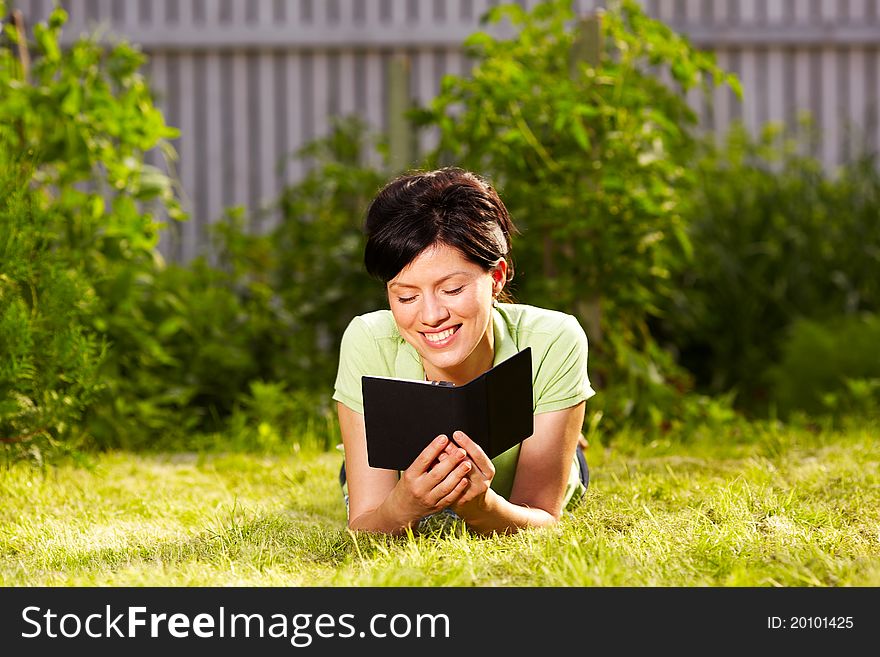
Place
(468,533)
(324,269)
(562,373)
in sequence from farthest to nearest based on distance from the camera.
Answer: (324,269) < (562,373) < (468,533)

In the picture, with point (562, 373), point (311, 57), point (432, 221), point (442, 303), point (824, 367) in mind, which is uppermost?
point (311, 57)

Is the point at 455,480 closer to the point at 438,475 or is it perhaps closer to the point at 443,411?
the point at 438,475

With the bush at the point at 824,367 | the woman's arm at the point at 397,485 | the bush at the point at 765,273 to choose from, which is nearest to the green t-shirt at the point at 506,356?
the woman's arm at the point at 397,485

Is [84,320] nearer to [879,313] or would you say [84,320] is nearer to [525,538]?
[525,538]

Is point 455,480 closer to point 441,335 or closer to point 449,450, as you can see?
point 449,450

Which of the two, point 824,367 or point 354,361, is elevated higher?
point 354,361

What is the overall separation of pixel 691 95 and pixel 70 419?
446 centimetres

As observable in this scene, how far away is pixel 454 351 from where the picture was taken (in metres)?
2.34

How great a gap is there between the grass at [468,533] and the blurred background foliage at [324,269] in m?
0.36

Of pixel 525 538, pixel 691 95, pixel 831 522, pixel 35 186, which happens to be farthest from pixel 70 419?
pixel 691 95

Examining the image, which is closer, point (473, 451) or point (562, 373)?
point (473, 451)

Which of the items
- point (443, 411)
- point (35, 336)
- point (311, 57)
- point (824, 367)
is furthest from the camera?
point (311, 57)

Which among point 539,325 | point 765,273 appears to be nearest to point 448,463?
point 539,325

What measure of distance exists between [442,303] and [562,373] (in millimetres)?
435
